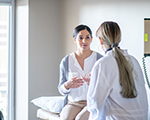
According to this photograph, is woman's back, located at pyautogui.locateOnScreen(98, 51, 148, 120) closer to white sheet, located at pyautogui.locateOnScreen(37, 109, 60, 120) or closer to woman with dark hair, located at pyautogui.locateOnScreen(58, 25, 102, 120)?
woman with dark hair, located at pyautogui.locateOnScreen(58, 25, 102, 120)

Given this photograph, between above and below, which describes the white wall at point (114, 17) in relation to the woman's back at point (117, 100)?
above

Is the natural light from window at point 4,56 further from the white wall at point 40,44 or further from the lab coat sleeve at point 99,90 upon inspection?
the lab coat sleeve at point 99,90

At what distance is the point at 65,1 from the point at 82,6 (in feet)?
1.70

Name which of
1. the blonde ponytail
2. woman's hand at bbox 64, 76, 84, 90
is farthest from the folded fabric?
the blonde ponytail

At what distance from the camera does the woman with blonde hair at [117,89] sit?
1.43 meters

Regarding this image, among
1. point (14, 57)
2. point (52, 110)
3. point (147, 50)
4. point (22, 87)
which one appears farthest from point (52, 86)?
point (147, 50)

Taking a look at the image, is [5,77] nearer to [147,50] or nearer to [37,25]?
[37,25]

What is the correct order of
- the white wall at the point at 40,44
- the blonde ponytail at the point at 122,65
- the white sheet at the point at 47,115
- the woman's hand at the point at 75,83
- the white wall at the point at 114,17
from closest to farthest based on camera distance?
1. the blonde ponytail at the point at 122,65
2. the woman's hand at the point at 75,83
3. the white wall at the point at 114,17
4. the white sheet at the point at 47,115
5. the white wall at the point at 40,44

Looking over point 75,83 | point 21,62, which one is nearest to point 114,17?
point 75,83

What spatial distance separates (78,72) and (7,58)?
1897mm

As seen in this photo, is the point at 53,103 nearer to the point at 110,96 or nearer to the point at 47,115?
the point at 47,115

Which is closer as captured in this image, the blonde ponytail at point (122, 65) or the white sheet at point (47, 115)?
the blonde ponytail at point (122, 65)

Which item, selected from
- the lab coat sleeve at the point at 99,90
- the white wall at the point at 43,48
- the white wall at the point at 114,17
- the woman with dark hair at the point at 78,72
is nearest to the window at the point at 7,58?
the white wall at the point at 43,48

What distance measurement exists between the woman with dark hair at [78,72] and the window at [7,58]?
1708 mm
